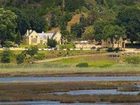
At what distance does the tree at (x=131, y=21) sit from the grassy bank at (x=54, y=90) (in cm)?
6039

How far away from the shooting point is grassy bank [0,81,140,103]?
48.8m

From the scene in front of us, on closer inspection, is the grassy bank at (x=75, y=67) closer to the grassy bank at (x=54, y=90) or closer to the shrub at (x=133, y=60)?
the shrub at (x=133, y=60)

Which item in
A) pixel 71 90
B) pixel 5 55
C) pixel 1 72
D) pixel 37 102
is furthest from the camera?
pixel 5 55

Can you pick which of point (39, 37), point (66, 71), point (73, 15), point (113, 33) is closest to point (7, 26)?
point (39, 37)

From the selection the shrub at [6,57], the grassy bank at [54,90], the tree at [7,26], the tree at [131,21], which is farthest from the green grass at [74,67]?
the tree at [7,26]

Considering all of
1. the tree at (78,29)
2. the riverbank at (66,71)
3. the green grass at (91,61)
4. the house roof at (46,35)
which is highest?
the tree at (78,29)

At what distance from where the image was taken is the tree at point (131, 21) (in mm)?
124500

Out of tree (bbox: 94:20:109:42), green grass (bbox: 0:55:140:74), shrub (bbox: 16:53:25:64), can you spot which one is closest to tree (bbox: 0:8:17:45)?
tree (bbox: 94:20:109:42)

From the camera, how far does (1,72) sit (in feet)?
281

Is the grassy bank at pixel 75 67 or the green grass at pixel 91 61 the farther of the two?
the green grass at pixel 91 61

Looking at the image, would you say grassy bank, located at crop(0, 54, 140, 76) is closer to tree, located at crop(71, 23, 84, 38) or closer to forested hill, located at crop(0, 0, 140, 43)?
forested hill, located at crop(0, 0, 140, 43)

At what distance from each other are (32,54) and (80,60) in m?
7.66

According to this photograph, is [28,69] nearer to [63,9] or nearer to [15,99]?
[15,99]

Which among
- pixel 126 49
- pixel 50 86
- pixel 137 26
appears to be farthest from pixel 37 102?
pixel 137 26
